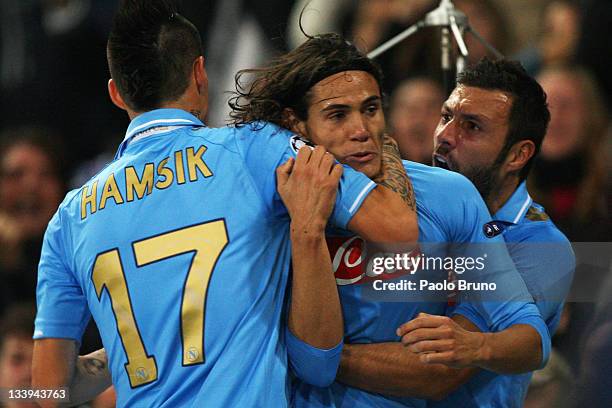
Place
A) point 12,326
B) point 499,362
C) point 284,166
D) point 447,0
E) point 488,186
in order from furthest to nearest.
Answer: point 12,326, point 447,0, point 488,186, point 499,362, point 284,166

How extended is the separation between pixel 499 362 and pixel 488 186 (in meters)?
0.74

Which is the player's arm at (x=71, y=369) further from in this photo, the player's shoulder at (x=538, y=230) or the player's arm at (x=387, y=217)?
the player's shoulder at (x=538, y=230)

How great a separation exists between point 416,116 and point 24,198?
1996 millimetres

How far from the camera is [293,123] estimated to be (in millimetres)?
2734

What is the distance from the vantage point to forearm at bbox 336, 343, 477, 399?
8.74 feet

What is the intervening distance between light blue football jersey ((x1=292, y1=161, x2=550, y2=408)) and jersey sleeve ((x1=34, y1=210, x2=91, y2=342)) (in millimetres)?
668

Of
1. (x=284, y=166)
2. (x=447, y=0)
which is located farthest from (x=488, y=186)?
(x=284, y=166)

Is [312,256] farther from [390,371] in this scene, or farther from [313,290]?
[390,371]

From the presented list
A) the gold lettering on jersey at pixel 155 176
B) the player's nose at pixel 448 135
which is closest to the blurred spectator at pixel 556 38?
the player's nose at pixel 448 135

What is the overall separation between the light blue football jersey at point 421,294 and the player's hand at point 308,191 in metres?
0.30

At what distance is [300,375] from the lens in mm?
2562

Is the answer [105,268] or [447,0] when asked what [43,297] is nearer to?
[105,268]

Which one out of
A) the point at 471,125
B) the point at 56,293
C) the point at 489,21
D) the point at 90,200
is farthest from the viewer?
the point at 489,21

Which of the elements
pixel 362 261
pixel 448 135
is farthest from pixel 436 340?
pixel 448 135
